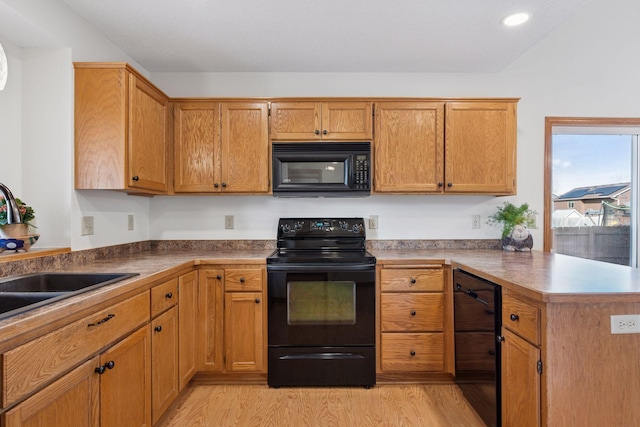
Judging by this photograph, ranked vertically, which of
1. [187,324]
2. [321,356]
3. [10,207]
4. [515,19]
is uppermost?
[515,19]

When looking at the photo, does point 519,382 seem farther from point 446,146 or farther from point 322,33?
point 322,33

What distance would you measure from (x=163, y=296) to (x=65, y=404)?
0.77 meters

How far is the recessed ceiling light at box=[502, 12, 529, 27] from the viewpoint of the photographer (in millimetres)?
2064

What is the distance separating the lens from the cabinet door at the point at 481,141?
2.61m

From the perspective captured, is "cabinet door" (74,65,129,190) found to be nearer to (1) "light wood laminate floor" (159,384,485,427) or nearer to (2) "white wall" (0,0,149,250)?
(2) "white wall" (0,0,149,250)

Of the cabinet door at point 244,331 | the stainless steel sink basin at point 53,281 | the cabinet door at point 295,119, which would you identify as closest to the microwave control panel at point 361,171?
the cabinet door at point 295,119

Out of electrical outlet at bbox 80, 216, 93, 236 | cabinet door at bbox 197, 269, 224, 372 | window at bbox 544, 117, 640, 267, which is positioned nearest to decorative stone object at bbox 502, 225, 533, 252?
window at bbox 544, 117, 640, 267

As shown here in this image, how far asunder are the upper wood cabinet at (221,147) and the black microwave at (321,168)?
13 centimetres

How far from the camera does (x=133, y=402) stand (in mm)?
1541

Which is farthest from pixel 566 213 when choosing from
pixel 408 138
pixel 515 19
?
pixel 515 19

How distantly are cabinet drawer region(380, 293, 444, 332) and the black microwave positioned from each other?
839 millimetres

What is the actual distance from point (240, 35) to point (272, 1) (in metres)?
0.46

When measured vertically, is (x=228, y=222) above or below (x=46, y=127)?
below

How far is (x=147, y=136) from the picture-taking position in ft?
7.50
